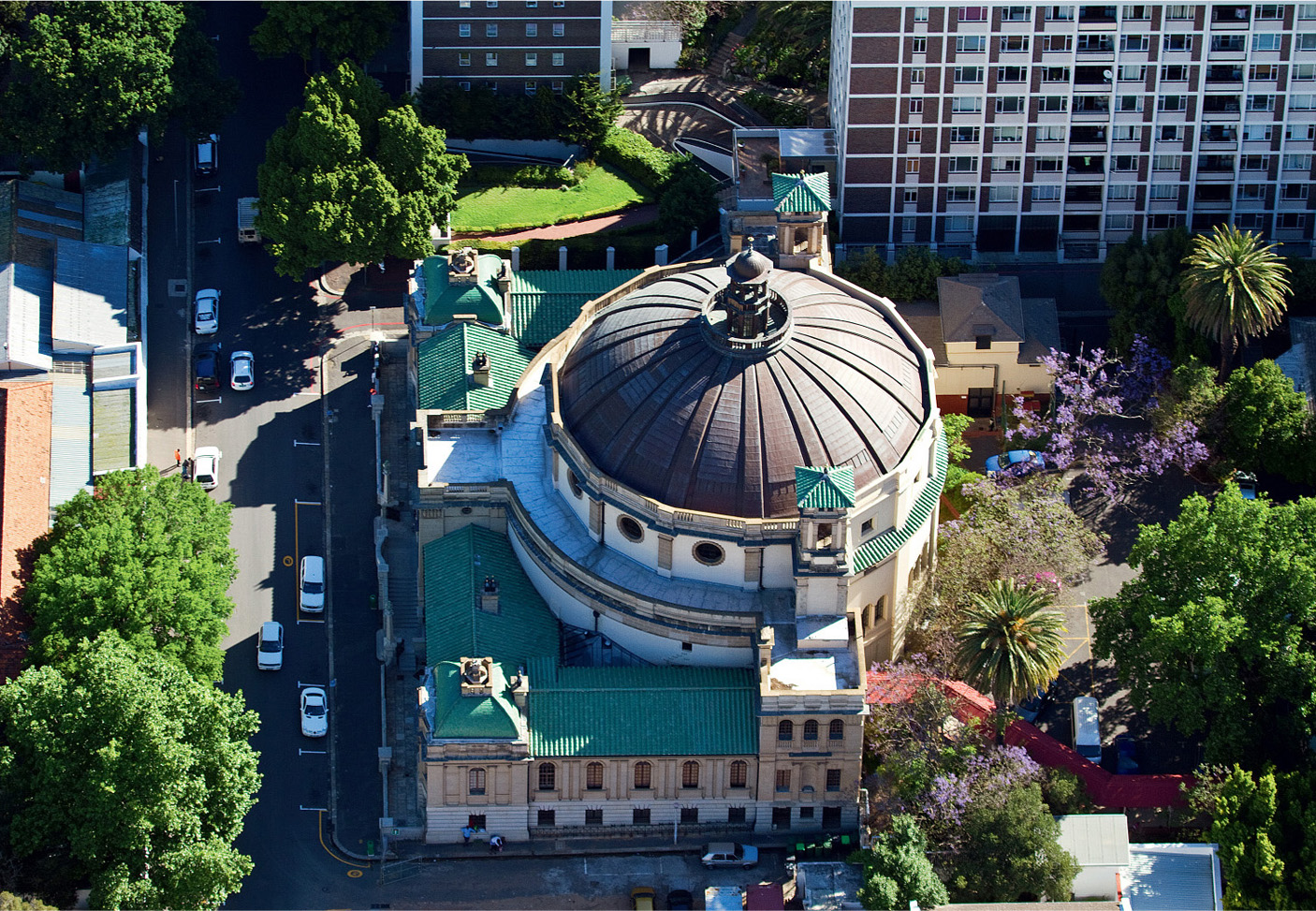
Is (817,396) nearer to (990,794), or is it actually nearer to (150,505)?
(990,794)

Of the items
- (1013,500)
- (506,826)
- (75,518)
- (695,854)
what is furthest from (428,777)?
(1013,500)

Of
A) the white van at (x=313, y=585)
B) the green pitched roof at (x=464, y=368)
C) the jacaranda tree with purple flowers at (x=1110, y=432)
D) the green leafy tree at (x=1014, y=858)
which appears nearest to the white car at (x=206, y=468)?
the white van at (x=313, y=585)

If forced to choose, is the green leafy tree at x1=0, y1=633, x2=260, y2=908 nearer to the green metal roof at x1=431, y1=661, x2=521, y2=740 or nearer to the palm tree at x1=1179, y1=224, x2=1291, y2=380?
the green metal roof at x1=431, y1=661, x2=521, y2=740

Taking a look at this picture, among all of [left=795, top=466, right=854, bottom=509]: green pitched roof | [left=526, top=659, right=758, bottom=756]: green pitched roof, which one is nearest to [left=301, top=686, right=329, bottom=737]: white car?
[left=526, top=659, right=758, bottom=756]: green pitched roof

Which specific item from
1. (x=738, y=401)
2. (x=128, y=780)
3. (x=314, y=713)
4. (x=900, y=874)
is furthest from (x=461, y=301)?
(x=900, y=874)

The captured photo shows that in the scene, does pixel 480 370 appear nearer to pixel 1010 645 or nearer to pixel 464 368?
pixel 464 368

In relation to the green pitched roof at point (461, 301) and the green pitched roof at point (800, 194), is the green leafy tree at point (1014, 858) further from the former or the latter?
the green pitched roof at point (461, 301)
